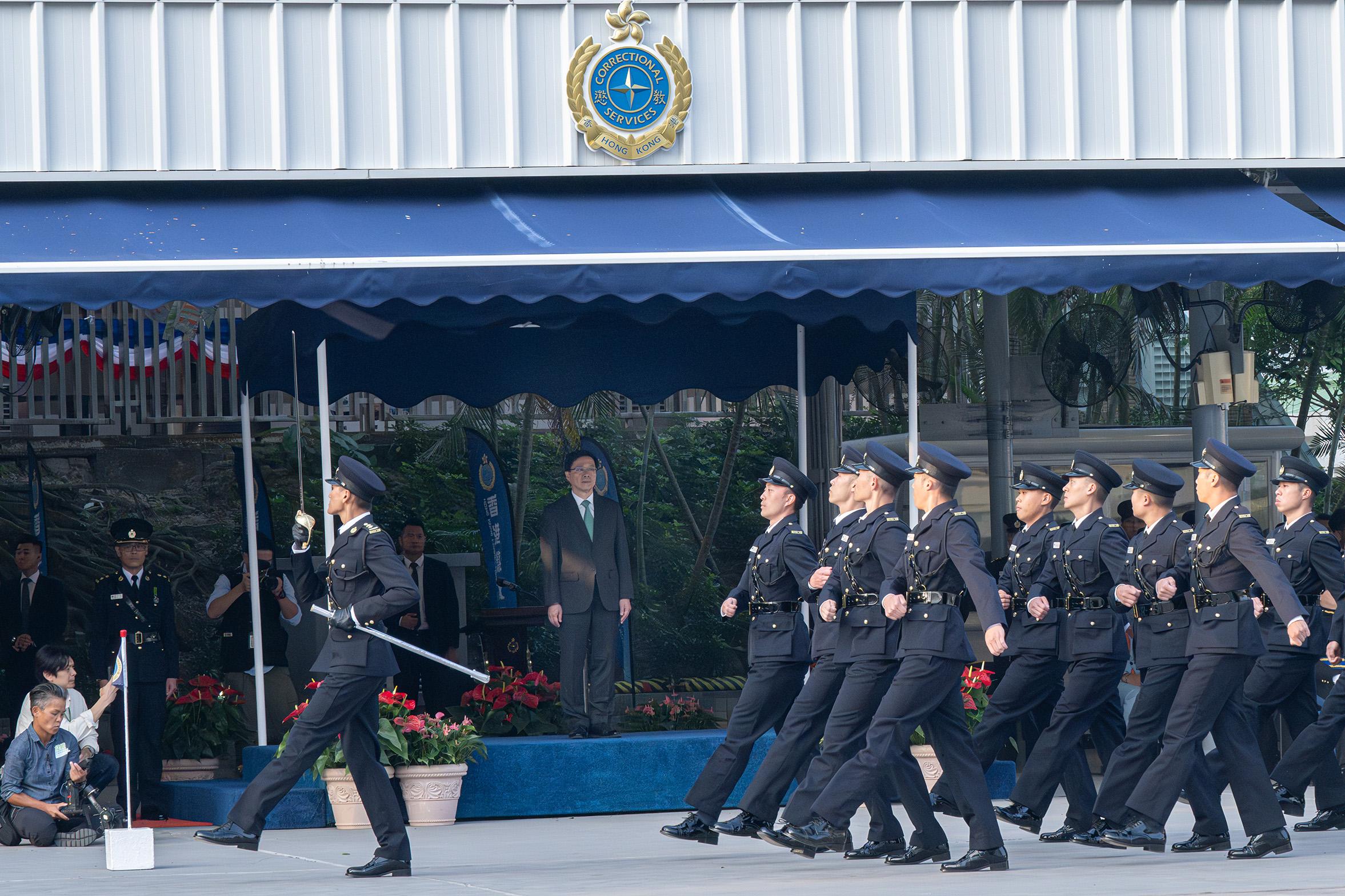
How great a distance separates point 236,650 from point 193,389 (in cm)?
787

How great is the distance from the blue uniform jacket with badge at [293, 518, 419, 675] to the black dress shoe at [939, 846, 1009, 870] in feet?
8.78

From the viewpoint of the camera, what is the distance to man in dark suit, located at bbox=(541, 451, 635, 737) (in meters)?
11.2

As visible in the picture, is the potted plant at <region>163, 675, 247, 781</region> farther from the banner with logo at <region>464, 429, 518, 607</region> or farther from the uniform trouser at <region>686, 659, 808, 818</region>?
the uniform trouser at <region>686, 659, 808, 818</region>

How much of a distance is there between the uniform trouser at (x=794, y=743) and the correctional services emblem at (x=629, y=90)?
12.8ft

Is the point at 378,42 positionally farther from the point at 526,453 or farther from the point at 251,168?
the point at 526,453

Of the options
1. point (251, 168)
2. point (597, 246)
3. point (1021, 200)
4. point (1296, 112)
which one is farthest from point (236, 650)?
point (1296, 112)

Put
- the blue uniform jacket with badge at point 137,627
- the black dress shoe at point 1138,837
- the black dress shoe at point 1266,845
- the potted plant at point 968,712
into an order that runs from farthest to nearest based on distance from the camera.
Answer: the potted plant at point 968,712, the blue uniform jacket with badge at point 137,627, the black dress shoe at point 1138,837, the black dress shoe at point 1266,845

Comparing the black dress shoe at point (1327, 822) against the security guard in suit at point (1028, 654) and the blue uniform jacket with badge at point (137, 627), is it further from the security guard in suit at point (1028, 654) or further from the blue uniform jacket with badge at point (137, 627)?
the blue uniform jacket with badge at point (137, 627)

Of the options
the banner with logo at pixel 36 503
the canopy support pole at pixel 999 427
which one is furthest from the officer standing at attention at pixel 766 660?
the banner with logo at pixel 36 503

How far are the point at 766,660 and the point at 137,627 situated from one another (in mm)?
4308

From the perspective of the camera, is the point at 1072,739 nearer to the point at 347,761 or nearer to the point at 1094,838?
the point at 1094,838

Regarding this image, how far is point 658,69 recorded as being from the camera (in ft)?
37.1

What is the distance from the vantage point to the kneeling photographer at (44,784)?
9883mm

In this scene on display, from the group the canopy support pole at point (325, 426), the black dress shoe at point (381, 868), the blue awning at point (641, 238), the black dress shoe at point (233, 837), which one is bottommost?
the black dress shoe at point (381, 868)
